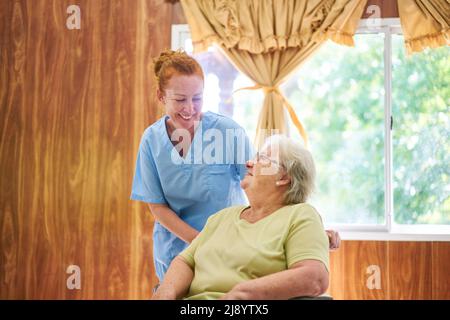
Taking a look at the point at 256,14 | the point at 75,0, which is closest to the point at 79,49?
the point at 75,0

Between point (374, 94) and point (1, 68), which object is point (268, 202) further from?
point (1, 68)

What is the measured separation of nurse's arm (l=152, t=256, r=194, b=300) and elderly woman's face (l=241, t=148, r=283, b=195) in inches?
12.8

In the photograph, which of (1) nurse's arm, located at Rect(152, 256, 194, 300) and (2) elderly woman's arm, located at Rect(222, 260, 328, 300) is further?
(1) nurse's arm, located at Rect(152, 256, 194, 300)

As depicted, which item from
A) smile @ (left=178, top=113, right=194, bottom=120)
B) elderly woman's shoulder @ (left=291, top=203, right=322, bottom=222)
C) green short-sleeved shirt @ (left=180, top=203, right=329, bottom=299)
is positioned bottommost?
green short-sleeved shirt @ (left=180, top=203, right=329, bottom=299)

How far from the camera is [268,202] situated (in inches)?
85.1

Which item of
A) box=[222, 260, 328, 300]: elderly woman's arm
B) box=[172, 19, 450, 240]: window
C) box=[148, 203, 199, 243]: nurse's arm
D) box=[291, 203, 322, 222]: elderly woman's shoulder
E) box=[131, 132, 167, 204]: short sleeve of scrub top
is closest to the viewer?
box=[222, 260, 328, 300]: elderly woman's arm

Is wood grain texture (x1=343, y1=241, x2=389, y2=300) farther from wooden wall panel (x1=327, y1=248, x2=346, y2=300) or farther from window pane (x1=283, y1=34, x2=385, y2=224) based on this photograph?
window pane (x1=283, y1=34, x2=385, y2=224)

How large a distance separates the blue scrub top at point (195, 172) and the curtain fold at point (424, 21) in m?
1.12

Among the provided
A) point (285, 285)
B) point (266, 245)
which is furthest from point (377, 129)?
point (285, 285)

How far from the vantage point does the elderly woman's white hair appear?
2.15 metres

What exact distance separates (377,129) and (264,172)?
51.7 inches

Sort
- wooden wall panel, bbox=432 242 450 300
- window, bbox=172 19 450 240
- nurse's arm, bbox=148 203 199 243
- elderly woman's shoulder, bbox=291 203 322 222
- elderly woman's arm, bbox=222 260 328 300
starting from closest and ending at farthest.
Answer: elderly woman's arm, bbox=222 260 328 300 → elderly woman's shoulder, bbox=291 203 322 222 → nurse's arm, bbox=148 203 199 243 → wooden wall panel, bbox=432 242 450 300 → window, bbox=172 19 450 240

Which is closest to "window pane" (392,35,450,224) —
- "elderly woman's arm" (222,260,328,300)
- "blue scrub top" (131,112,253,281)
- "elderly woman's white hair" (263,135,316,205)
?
"blue scrub top" (131,112,253,281)

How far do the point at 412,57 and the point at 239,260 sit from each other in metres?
1.75
